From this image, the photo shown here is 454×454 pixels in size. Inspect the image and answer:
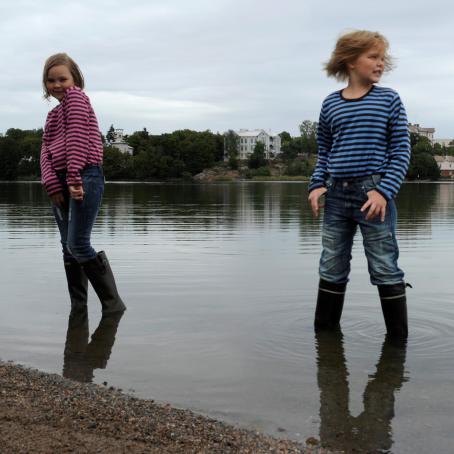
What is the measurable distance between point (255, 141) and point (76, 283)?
7386 inches

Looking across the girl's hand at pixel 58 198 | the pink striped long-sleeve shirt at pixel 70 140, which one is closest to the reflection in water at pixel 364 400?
the pink striped long-sleeve shirt at pixel 70 140

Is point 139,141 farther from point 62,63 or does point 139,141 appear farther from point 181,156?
point 62,63

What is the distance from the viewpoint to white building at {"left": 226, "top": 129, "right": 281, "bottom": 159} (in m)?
187

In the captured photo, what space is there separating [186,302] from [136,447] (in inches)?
118

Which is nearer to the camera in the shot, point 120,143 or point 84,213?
point 84,213

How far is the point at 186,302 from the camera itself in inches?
217

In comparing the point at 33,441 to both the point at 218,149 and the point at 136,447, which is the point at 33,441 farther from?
the point at 218,149

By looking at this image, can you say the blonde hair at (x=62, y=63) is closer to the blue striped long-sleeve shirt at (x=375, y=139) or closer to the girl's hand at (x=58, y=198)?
the girl's hand at (x=58, y=198)

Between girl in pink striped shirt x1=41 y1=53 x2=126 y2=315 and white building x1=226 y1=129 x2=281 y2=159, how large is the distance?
581 ft

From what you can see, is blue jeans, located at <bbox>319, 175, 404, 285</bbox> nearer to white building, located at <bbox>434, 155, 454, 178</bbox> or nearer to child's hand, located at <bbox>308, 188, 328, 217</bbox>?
child's hand, located at <bbox>308, 188, 328, 217</bbox>

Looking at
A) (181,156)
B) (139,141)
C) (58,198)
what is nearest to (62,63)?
(58,198)

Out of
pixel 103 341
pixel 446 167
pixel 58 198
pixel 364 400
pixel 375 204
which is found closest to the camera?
pixel 364 400

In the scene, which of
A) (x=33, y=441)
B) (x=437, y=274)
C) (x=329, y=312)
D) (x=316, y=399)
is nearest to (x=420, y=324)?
(x=329, y=312)

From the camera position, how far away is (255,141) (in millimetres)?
191125
